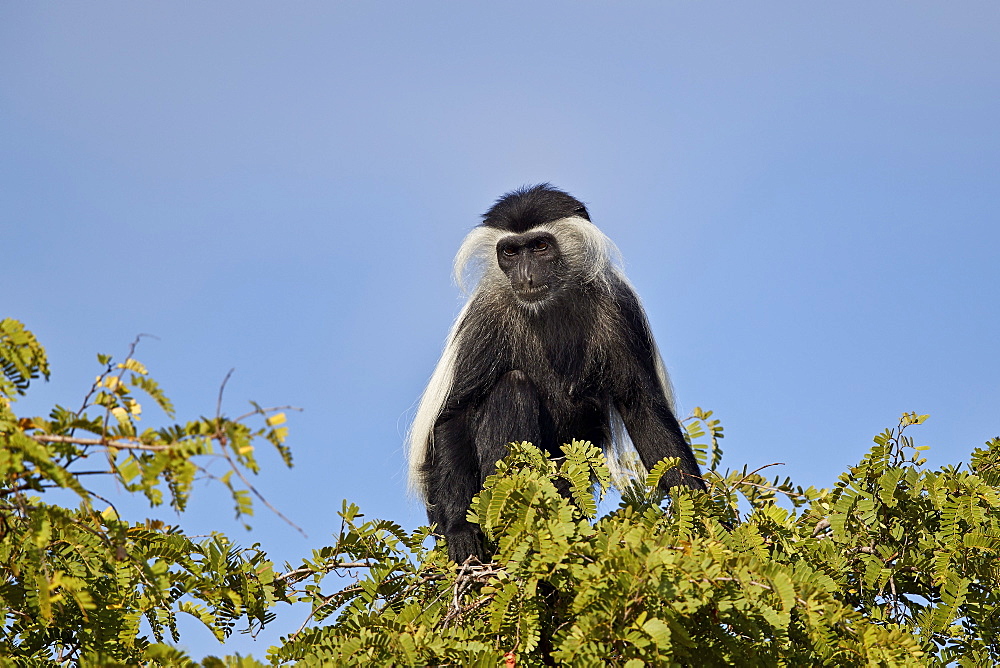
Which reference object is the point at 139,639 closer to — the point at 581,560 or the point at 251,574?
the point at 251,574

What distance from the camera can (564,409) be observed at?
4.98 meters

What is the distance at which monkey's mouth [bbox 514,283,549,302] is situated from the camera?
5168 millimetres

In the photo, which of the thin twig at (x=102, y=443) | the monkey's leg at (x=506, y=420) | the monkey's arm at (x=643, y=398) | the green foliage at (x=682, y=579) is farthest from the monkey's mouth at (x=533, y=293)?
the thin twig at (x=102, y=443)

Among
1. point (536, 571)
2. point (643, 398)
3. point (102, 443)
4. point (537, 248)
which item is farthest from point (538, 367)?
point (102, 443)

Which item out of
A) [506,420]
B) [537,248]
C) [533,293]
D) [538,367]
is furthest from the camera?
[537,248]

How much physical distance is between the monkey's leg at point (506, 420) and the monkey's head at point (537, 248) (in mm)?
647

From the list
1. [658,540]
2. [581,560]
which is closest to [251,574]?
[581,560]

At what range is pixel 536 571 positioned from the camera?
7.72ft

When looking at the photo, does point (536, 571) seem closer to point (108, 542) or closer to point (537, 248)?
point (108, 542)

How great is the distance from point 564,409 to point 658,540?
8.79 ft

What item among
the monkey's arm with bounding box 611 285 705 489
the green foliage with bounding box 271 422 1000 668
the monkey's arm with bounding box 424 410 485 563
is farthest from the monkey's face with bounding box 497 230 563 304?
the green foliage with bounding box 271 422 1000 668

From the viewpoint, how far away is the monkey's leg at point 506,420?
4.43 meters

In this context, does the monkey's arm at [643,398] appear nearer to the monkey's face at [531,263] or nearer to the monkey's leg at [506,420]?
the monkey's face at [531,263]

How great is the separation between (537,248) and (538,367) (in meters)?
0.76
